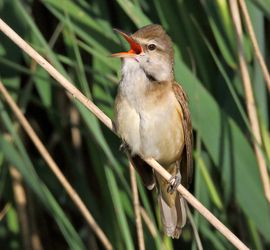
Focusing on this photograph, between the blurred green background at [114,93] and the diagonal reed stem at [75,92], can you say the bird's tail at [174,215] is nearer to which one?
the blurred green background at [114,93]

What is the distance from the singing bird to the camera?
271 cm

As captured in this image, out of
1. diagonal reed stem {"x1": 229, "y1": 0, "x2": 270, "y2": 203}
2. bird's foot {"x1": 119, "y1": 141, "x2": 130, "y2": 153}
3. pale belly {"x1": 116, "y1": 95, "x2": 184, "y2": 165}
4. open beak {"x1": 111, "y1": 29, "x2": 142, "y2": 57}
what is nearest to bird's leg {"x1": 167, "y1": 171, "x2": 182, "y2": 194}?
pale belly {"x1": 116, "y1": 95, "x2": 184, "y2": 165}

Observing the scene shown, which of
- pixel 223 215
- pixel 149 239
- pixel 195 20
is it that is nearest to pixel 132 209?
pixel 149 239

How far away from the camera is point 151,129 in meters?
2.77

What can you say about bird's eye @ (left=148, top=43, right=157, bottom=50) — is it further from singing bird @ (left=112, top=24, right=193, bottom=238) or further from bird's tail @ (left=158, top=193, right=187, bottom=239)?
bird's tail @ (left=158, top=193, right=187, bottom=239)

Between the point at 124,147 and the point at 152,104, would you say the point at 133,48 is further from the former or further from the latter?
the point at 124,147

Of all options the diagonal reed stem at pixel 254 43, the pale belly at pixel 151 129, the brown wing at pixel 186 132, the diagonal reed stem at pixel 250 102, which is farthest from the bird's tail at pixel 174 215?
the diagonal reed stem at pixel 254 43

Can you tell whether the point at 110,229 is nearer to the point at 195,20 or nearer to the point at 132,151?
the point at 132,151

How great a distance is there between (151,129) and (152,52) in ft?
0.99

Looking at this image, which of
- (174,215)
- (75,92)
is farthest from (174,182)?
(75,92)

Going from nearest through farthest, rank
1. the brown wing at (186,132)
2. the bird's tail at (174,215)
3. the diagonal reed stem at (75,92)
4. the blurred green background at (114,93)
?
the diagonal reed stem at (75,92) → the blurred green background at (114,93) → the brown wing at (186,132) → the bird's tail at (174,215)

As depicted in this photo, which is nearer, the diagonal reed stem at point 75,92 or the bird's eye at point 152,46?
the diagonal reed stem at point 75,92

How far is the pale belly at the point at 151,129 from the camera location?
2.74 m

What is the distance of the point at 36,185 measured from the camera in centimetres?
258
